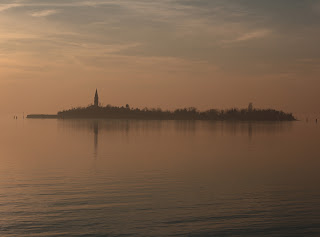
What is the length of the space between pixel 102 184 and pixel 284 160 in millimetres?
22597

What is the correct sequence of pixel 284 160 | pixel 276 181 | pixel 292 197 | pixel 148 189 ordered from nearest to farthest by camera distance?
pixel 292 197
pixel 148 189
pixel 276 181
pixel 284 160

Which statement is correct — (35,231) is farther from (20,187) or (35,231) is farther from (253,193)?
(253,193)

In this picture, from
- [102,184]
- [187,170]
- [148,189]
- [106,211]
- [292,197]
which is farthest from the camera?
[187,170]

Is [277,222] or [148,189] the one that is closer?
[277,222]

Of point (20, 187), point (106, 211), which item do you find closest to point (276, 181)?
point (106, 211)

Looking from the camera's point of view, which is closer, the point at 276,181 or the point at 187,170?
the point at 276,181

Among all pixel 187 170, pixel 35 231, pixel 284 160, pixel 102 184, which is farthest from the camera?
pixel 284 160

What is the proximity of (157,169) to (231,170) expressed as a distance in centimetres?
615

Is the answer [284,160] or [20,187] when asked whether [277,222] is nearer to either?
[20,187]

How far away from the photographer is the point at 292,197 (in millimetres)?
21859

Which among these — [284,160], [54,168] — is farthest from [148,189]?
[284,160]

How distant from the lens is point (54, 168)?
32.9 metres

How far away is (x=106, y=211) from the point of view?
59.7ft

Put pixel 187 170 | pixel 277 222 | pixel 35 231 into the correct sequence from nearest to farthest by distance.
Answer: pixel 35 231 → pixel 277 222 → pixel 187 170
